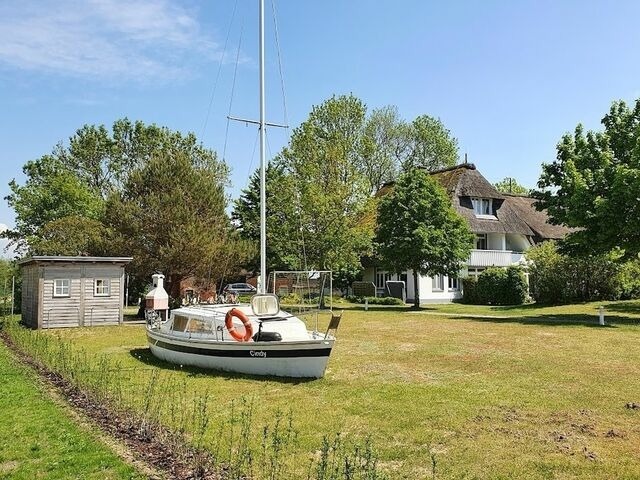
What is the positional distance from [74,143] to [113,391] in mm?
49666

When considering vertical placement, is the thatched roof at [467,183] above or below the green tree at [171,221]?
above

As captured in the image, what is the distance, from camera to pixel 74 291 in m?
26.9

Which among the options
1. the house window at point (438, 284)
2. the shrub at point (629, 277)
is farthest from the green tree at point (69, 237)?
the shrub at point (629, 277)

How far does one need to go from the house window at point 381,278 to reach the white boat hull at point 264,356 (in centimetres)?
3107

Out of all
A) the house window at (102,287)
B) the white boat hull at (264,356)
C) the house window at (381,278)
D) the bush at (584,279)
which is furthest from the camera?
the house window at (381,278)

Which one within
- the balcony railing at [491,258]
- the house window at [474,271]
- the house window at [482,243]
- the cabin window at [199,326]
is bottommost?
the cabin window at [199,326]

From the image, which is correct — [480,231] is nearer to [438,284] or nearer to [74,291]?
[438,284]

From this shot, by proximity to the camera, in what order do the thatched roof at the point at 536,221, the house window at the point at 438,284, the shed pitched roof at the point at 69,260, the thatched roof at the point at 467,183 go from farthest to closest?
the thatched roof at the point at 536,221 → the thatched roof at the point at 467,183 → the house window at the point at 438,284 → the shed pitched roof at the point at 69,260

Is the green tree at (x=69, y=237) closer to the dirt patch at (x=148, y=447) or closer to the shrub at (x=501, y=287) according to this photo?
the shrub at (x=501, y=287)

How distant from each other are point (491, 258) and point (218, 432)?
3907cm

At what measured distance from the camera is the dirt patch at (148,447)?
22.3 ft

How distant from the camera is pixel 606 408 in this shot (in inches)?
398

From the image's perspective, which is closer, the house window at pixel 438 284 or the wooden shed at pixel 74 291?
the wooden shed at pixel 74 291

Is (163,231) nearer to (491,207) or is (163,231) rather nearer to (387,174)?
(491,207)
